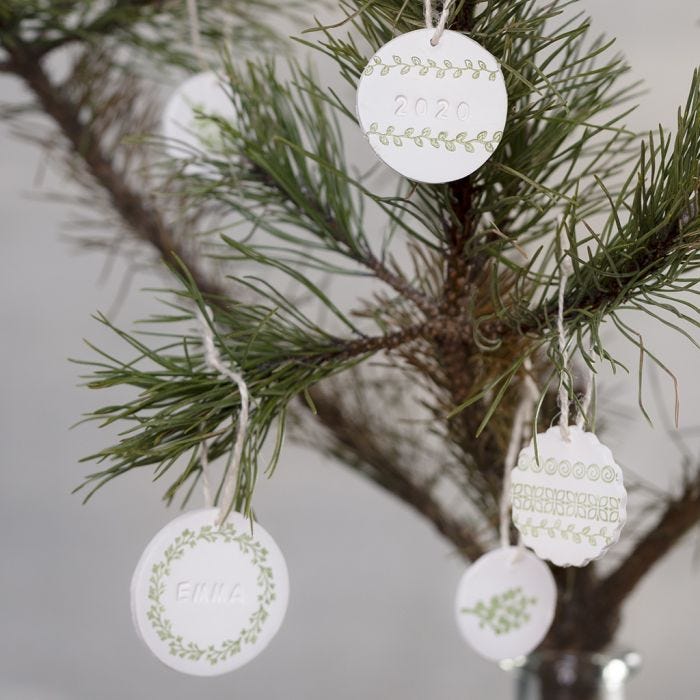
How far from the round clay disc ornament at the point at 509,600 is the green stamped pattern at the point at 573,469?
81mm

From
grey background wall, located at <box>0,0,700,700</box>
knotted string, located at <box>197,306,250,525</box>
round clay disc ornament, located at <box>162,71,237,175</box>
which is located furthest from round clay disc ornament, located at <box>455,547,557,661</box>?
grey background wall, located at <box>0,0,700,700</box>

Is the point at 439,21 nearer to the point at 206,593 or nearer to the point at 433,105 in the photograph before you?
the point at 433,105

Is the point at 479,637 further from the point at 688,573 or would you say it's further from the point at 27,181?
the point at 27,181

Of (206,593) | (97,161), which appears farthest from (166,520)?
(206,593)

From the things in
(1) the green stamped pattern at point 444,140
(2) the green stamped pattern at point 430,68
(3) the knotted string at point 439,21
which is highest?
(3) the knotted string at point 439,21

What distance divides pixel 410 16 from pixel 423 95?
28mm

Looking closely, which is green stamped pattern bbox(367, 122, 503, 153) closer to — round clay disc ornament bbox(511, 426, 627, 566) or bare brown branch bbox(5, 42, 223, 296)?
round clay disc ornament bbox(511, 426, 627, 566)

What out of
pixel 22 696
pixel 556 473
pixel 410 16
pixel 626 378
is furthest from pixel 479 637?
pixel 22 696

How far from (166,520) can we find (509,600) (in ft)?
1.69

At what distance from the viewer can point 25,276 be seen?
0.84 m

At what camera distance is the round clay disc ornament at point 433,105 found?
0.25 metres

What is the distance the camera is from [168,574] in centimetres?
29

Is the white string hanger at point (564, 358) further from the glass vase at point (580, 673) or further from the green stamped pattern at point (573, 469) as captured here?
the glass vase at point (580, 673)

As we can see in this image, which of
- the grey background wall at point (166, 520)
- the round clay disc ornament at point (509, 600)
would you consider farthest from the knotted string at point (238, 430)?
the grey background wall at point (166, 520)
